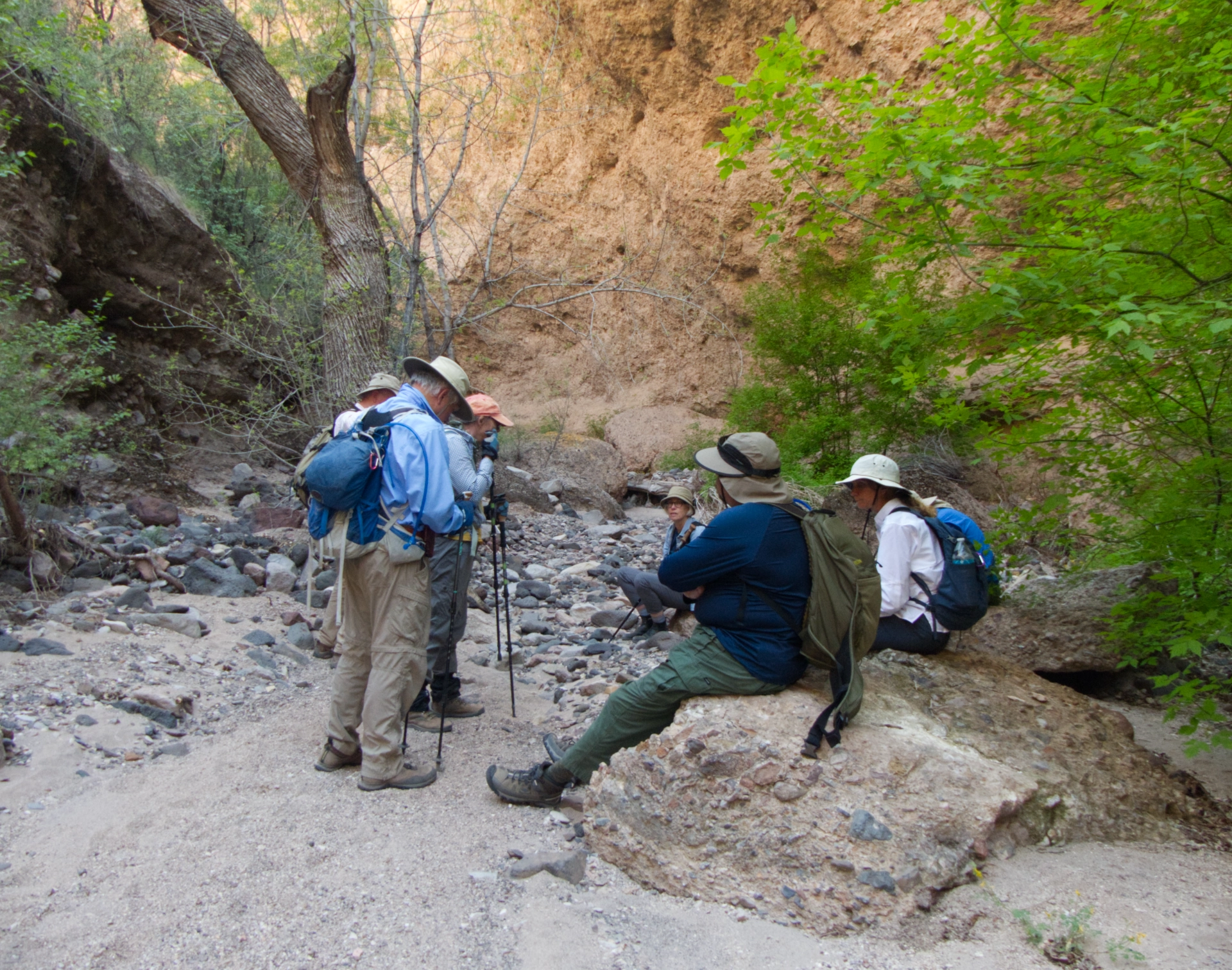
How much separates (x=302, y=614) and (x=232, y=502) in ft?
10.7

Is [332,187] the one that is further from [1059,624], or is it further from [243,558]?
[1059,624]

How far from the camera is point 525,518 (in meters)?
10.1

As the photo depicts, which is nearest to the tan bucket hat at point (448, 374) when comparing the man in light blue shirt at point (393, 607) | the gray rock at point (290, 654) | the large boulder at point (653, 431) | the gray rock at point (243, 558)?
the man in light blue shirt at point (393, 607)

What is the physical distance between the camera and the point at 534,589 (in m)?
7.23

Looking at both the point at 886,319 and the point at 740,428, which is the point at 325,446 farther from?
the point at 740,428

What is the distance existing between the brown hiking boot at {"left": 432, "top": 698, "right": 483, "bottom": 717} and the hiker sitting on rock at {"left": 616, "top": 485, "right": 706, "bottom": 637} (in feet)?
6.66

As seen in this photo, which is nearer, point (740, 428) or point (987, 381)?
point (987, 381)

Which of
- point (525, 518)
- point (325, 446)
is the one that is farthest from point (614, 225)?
point (325, 446)

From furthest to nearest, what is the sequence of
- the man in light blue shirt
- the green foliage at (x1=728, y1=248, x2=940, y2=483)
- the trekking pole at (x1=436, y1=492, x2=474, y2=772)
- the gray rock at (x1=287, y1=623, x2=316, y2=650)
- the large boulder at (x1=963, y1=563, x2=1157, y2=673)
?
the green foliage at (x1=728, y1=248, x2=940, y2=483)
the gray rock at (x1=287, y1=623, x2=316, y2=650)
the large boulder at (x1=963, y1=563, x2=1157, y2=673)
the trekking pole at (x1=436, y1=492, x2=474, y2=772)
the man in light blue shirt

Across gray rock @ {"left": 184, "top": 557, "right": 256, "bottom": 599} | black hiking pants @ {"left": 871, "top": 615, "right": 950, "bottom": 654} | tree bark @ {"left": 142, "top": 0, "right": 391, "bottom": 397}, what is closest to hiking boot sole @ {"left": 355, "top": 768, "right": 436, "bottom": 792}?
black hiking pants @ {"left": 871, "top": 615, "right": 950, "bottom": 654}

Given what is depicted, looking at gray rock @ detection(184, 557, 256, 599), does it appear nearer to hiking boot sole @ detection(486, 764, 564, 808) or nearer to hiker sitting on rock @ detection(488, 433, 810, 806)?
hiking boot sole @ detection(486, 764, 564, 808)

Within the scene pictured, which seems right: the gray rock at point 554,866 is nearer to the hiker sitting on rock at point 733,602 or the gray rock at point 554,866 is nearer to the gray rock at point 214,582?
the hiker sitting on rock at point 733,602

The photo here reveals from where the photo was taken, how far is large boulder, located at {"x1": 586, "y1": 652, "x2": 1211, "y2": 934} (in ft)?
8.76

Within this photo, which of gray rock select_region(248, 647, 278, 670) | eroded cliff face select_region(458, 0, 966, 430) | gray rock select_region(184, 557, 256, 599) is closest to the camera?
gray rock select_region(248, 647, 278, 670)
